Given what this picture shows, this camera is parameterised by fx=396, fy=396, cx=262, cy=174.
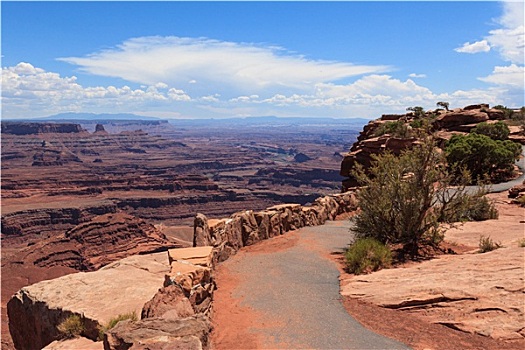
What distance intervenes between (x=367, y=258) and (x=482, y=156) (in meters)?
21.2

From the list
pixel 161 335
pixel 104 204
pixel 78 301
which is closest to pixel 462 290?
pixel 161 335

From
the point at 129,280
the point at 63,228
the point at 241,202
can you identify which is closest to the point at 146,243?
the point at 63,228

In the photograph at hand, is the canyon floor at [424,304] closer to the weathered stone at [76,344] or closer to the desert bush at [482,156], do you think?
the weathered stone at [76,344]

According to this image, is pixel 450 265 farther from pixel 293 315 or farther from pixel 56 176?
pixel 56 176

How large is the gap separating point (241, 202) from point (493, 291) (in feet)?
351

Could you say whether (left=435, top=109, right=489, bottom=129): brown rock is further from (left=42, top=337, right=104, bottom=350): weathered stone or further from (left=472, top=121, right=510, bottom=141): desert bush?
(left=42, top=337, right=104, bottom=350): weathered stone

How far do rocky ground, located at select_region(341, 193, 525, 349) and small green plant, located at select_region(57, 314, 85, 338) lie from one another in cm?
598

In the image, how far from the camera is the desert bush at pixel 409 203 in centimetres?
1322

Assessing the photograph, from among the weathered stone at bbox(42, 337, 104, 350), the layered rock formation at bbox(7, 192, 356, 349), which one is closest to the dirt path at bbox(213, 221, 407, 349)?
the layered rock formation at bbox(7, 192, 356, 349)

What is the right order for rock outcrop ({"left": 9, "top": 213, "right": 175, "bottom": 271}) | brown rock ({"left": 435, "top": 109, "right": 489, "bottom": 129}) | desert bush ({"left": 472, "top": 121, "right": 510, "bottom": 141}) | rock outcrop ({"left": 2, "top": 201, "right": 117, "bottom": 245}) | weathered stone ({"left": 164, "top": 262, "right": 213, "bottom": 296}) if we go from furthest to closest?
rock outcrop ({"left": 2, "top": 201, "right": 117, "bottom": 245})
rock outcrop ({"left": 9, "top": 213, "right": 175, "bottom": 271})
brown rock ({"left": 435, "top": 109, "right": 489, "bottom": 129})
desert bush ({"left": 472, "top": 121, "right": 510, "bottom": 141})
weathered stone ({"left": 164, "top": 262, "right": 213, "bottom": 296})

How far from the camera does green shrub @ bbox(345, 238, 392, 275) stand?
38.9 feet

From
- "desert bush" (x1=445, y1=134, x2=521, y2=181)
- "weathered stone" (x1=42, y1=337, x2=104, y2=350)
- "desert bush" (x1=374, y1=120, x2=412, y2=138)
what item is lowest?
"weathered stone" (x1=42, y1=337, x2=104, y2=350)

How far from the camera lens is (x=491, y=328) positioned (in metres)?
7.58

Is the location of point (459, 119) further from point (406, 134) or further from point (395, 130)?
point (406, 134)
